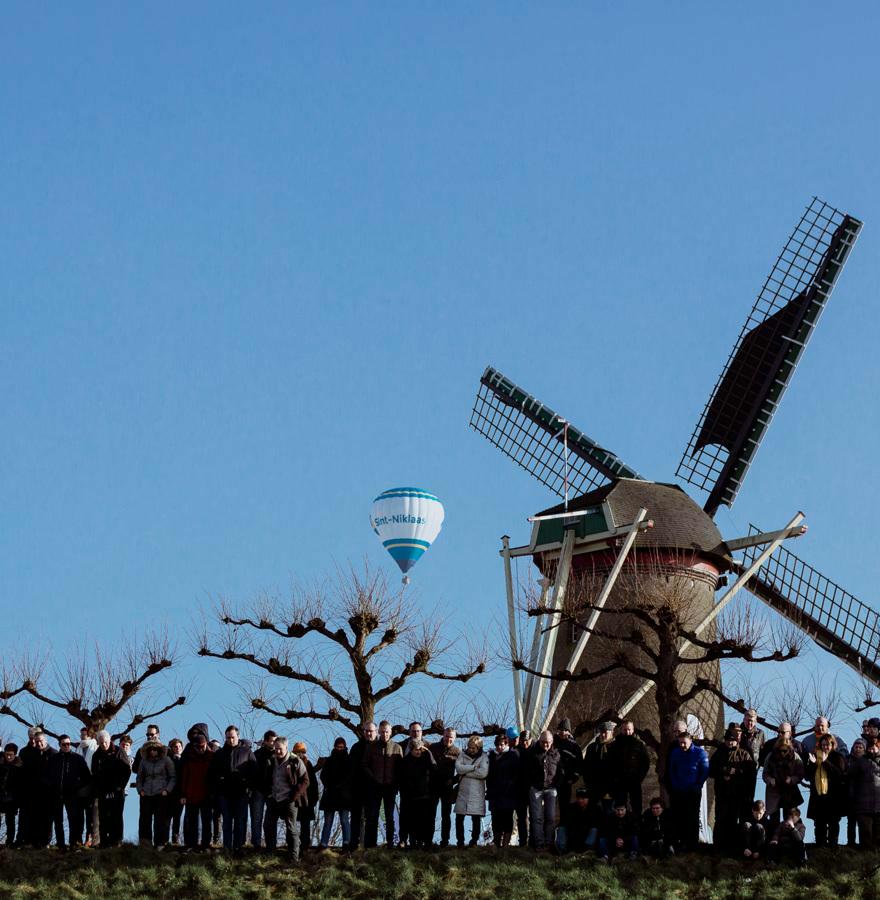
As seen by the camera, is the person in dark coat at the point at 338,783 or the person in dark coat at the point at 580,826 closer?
the person in dark coat at the point at 580,826

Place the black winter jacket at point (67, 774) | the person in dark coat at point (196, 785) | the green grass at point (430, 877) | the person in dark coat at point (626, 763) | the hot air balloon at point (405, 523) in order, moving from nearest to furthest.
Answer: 1. the green grass at point (430, 877)
2. the person in dark coat at point (626, 763)
3. the person in dark coat at point (196, 785)
4. the black winter jacket at point (67, 774)
5. the hot air balloon at point (405, 523)

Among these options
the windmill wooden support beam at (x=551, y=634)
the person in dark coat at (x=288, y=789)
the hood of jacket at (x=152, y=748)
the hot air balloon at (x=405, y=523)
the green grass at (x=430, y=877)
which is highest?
the hot air balloon at (x=405, y=523)

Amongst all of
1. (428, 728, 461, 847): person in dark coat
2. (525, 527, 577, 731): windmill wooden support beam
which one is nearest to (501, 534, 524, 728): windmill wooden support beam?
(525, 527, 577, 731): windmill wooden support beam

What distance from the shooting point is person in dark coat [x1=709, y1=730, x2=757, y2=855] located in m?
18.0

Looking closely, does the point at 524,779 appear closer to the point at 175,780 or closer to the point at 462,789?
the point at 462,789

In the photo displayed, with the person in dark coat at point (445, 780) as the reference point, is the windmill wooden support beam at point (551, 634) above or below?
above

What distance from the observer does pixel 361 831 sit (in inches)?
749

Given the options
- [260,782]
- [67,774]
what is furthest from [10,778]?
[260,782]

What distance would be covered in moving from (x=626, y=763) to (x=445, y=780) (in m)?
2.22

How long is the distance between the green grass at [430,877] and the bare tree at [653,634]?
5.79m

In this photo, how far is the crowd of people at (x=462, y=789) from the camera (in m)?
18.0

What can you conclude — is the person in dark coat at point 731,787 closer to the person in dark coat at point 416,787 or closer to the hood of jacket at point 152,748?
the person in dark coat at point 416,787

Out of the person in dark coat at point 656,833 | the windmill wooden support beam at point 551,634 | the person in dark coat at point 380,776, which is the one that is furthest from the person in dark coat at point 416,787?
the windmill wooden support beam at point 551,634

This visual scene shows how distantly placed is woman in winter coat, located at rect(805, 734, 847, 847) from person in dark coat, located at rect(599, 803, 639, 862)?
205 cm
